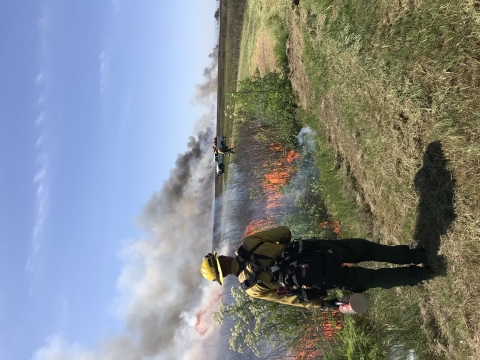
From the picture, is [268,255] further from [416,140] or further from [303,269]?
[416,140]

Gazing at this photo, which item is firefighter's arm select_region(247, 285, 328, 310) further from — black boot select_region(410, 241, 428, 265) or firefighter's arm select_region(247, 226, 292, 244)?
black boot select_region(410, 241, 428, 265)

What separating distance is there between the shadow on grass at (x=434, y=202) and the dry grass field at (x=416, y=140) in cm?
1

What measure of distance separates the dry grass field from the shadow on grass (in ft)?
0.04

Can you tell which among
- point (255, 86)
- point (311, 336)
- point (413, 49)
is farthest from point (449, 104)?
point (255, 86)

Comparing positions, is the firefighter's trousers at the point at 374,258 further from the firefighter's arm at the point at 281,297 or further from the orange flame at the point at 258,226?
the orange flame at the point at 258,226

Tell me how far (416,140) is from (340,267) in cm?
190

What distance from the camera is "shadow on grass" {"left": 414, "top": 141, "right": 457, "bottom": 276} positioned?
411cm

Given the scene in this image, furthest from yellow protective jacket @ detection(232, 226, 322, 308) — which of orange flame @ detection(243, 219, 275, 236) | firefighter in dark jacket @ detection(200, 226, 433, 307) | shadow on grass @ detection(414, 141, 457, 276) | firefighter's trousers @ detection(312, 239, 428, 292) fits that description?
orange flame @ detection(243, 219, 275, 236)

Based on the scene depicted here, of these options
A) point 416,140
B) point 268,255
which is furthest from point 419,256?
point 268,255

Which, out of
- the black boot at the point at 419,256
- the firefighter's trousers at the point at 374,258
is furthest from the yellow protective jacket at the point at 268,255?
the black boot at the point at 419,256

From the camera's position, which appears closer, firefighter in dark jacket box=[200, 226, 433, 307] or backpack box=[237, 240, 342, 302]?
backpack box=[237, 240, 342, 302]

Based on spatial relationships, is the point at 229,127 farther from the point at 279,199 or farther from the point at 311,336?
the point at 311,336

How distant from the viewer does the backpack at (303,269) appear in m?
3.62

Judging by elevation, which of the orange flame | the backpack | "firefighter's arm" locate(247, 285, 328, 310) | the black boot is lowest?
the orange flame
